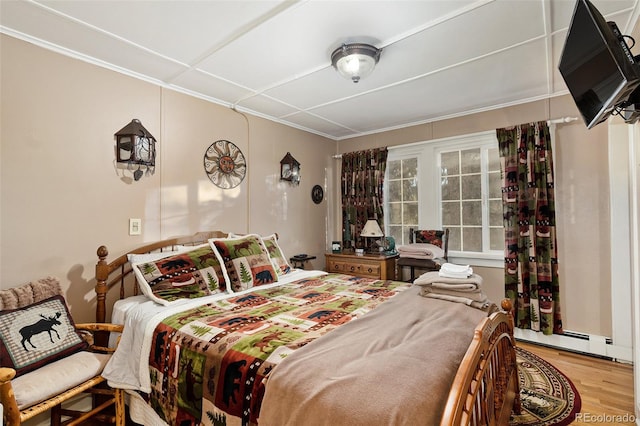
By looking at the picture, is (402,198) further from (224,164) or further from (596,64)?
(596,64)

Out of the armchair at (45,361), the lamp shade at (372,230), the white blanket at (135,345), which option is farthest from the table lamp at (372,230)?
the armchair at (45,361)

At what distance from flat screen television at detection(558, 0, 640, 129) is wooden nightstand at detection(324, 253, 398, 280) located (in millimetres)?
2434

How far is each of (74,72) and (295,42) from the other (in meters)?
1.66

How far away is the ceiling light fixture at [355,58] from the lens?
84.4 inches

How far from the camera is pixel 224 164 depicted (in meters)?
3.24

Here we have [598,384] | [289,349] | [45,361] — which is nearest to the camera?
[289,349]

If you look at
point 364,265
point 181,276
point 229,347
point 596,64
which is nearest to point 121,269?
point 181,276

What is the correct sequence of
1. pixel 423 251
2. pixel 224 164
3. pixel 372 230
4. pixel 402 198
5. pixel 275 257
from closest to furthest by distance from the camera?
pixel 275 257
pixel 224 164
pixel 423 251
pixel 372 230
pixel 402 198

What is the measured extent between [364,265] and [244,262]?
173 cm

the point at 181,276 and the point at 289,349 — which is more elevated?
the point at 181,276

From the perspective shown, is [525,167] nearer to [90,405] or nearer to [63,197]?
[63,197]

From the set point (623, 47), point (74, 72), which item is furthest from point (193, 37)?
point (623, 47)

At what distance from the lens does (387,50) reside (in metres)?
2.26

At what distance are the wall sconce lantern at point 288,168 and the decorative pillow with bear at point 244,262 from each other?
1.27 meters
